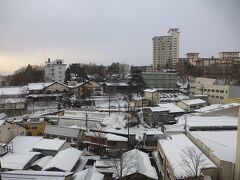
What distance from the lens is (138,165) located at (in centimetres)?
729

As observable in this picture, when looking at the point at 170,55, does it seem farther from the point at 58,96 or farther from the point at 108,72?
the point at 58,96

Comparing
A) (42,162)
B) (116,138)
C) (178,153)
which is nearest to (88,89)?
(116,138)

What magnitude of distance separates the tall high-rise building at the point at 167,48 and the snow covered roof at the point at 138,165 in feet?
116

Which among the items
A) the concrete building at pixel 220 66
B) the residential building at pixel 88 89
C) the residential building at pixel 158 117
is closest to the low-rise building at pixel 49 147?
the residential building at pixel 158 117

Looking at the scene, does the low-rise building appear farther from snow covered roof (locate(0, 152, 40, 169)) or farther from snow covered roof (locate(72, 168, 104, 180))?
snow covered roof (locate(72, 168, 104, 180))

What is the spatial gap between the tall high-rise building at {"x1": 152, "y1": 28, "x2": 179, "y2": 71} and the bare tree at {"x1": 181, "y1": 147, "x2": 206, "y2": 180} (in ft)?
119

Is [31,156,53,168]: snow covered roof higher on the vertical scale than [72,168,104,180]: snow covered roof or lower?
lower

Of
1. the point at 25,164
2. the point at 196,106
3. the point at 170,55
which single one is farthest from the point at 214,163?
the point at 170,55

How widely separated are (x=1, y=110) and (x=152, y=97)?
9.69 meters

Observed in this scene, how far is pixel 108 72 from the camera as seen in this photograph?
36062 millimetres

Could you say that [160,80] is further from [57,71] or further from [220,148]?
[220,148]

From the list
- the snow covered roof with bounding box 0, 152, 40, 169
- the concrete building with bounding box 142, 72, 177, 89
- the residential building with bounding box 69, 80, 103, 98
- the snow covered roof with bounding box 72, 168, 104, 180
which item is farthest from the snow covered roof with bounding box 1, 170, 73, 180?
the concrete building with bounding box 142, 72, 177, 89

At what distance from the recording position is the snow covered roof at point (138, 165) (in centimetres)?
696

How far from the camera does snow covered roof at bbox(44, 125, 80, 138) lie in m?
10.6
